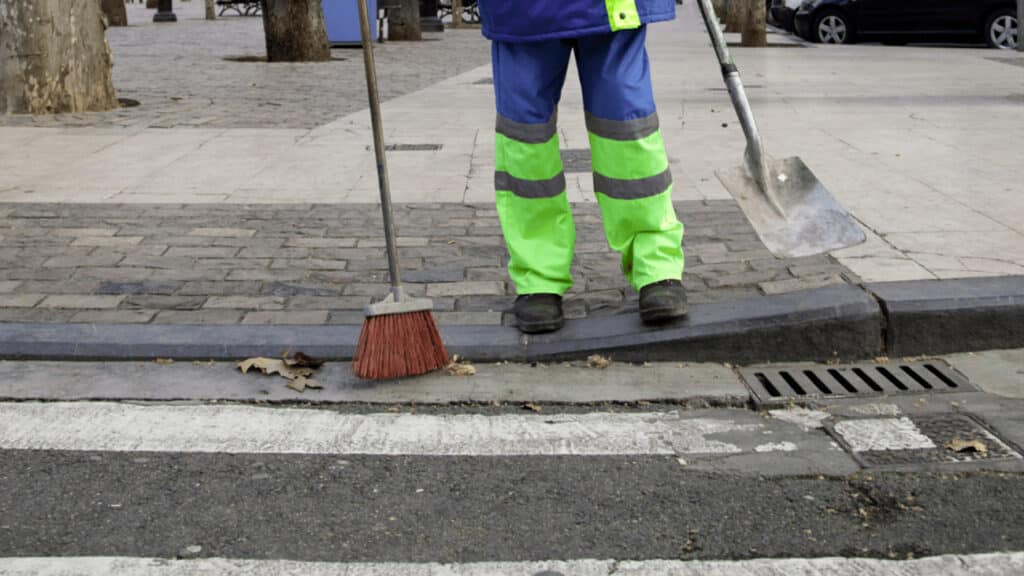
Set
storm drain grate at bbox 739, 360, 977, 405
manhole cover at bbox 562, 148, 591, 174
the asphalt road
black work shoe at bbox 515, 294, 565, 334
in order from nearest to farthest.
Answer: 1. the asphalt road
2. storm drain grate at bbox 739, 360, 977, 405
3. black work shoe at bbox 515, 294, 565, 334
4. manhole cover at bbox 562, 148, 591, 174

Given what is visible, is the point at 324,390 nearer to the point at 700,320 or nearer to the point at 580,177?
the point at 700,320

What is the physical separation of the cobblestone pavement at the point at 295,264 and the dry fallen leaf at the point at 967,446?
49.0 inches

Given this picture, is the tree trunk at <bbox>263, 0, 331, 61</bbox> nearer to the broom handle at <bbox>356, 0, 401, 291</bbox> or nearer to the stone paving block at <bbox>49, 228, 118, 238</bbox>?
the stone paving block at <bbox>49, 228, 118, 238</bbox>

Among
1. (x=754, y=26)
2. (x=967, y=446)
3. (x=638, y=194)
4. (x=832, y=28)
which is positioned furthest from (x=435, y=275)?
(x=832, y=28)

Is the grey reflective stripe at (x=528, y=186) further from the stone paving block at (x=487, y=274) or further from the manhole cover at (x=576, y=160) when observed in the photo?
the manhole cover at (x=576, y=160)

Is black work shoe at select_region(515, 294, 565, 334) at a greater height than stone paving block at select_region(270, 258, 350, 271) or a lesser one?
Answer: greater

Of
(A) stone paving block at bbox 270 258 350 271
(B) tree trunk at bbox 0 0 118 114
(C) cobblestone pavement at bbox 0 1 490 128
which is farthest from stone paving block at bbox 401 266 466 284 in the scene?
(B) tree trunk at bbox 0 0 118 114

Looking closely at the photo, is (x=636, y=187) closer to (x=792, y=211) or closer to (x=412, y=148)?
(x=792, y=211)

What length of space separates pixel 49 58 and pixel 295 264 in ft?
18.9

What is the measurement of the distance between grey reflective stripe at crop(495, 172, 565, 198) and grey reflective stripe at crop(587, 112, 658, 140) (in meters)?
0.23

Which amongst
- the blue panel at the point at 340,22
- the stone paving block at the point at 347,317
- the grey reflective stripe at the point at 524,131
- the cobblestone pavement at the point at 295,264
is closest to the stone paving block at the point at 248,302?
the cobblestone pavement at the point at 295,264

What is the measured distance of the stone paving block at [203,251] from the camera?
5.45 meters

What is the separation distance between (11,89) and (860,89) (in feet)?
22.7

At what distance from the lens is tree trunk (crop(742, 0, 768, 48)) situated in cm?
1938
